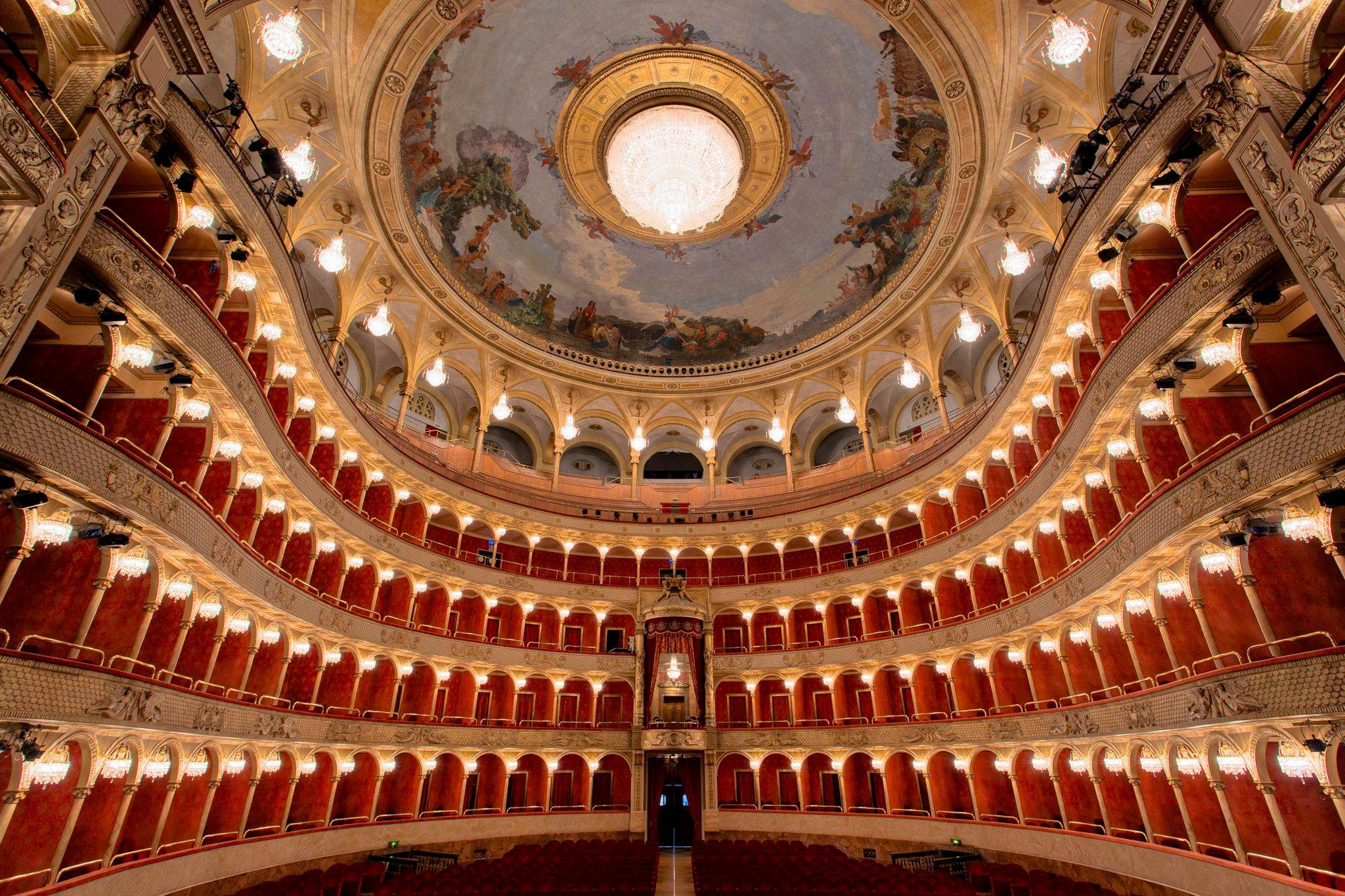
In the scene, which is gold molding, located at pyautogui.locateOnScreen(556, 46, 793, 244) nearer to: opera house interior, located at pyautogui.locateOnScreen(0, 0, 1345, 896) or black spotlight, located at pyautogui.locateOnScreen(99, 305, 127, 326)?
opera house interior, located at pyautogui.locateOnScreen(0, 0, 1345, 896)

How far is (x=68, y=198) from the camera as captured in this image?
28.8 feet

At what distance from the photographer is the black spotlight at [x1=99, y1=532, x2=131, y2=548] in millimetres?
Result: 11320

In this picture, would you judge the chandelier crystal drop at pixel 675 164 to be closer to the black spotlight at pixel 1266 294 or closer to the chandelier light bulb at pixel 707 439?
the chandelier light bulb at pixel 707 439

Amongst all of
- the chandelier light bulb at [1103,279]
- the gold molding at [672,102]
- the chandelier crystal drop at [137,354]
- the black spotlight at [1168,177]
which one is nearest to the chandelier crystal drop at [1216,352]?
the black spotlight at [1168,177]

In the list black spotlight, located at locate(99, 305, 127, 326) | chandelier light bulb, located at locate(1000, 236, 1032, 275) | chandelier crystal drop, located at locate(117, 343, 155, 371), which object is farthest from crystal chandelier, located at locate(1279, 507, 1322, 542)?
black spotlight, located at locate(99, 305, 127, 326)

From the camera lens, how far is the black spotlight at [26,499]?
955 centimetres

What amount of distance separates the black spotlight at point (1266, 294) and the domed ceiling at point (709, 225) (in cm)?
1473

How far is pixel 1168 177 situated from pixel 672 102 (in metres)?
19.4

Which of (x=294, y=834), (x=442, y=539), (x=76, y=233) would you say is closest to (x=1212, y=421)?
(x=76, y=233)

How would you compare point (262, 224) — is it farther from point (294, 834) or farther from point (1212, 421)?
point (1212, 421)

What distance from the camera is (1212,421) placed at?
14.7 meters

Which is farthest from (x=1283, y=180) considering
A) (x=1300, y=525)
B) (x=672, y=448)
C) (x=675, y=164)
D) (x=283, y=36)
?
(x=672, y=448)

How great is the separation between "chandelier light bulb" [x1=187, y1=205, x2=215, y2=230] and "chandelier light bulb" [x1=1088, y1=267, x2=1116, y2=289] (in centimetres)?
2009

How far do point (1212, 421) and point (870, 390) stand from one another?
18.0 metres
